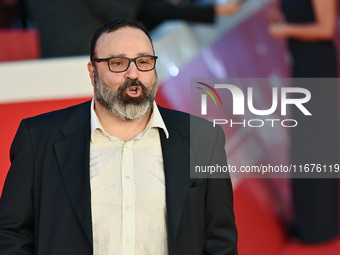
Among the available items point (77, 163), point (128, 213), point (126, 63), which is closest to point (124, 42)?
point (126, 63)

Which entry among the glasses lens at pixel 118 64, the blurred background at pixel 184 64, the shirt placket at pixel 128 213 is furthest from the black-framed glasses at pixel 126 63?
the blurred background at pixel 184 64

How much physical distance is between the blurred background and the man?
1.15 meters

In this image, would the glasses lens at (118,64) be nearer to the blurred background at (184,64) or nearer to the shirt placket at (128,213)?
the shirt placket at (128,213)

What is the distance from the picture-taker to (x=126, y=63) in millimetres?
1723

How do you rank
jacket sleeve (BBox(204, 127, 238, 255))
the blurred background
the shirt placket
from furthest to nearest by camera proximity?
the blurred background
jacket sleeve (BBox(204, 127, 238, 255))
the shirt placket

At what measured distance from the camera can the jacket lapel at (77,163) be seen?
1.66 metres

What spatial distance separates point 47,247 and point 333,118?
253 centimetres

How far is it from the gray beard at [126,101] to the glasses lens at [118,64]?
42 mm

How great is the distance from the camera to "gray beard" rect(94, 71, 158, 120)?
172cm

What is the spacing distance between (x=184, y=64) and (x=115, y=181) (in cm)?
191

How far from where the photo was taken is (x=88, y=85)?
3.03 m

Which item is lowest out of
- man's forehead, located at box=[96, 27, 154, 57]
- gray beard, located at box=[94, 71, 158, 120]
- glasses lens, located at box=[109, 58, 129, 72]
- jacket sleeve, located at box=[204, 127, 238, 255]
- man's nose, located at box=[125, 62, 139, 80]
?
jacket sleeve, located at box=[204, 127, 238, 255]

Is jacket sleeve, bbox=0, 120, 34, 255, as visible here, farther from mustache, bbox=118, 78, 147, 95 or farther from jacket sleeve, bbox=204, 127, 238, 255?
jacket sleeve, bbox=204, 127, 238, 255

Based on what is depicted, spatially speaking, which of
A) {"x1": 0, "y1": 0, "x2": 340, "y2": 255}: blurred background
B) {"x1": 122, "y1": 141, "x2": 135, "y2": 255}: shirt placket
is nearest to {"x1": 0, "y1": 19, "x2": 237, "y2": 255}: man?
{"x1": 122, "y1": 141, "x2": 135, "y2": 255}: shirt placket
